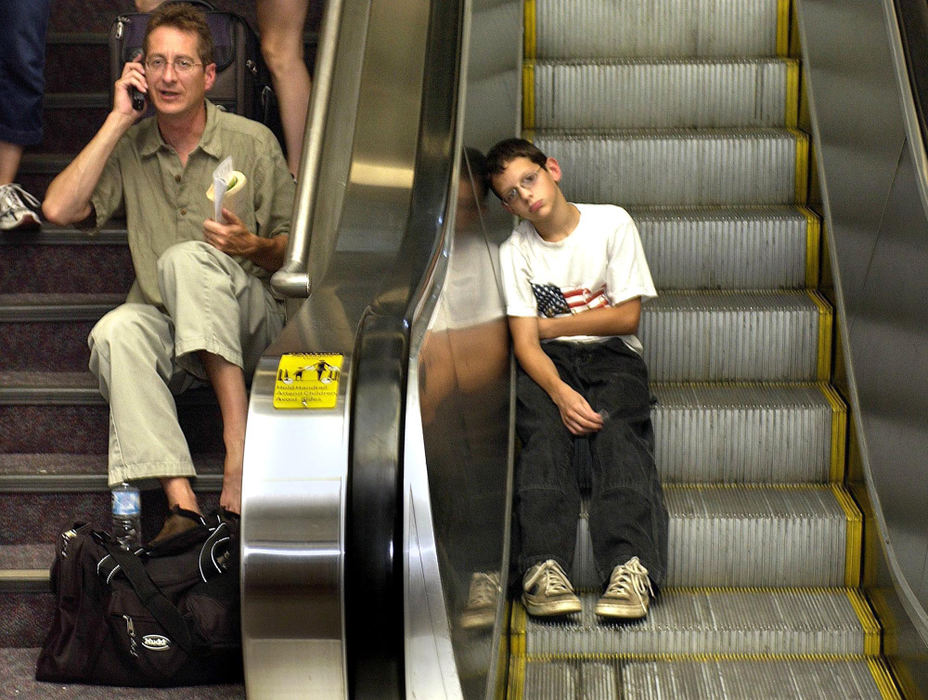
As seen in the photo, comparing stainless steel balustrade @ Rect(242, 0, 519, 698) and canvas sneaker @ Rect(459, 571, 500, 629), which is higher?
stainless steel balustrade @ Rect(242, 0, 519, 698)

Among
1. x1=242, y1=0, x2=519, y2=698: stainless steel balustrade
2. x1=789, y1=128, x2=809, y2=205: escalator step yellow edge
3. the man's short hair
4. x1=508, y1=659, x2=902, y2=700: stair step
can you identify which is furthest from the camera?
x1=789, y1=128, x2=809, y2=205: escalator step yellow edge

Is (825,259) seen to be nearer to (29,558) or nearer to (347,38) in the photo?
(347,38)

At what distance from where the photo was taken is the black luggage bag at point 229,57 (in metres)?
3.46

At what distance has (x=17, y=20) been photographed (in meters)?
3.41

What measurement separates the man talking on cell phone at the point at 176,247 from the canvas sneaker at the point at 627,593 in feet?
2.93

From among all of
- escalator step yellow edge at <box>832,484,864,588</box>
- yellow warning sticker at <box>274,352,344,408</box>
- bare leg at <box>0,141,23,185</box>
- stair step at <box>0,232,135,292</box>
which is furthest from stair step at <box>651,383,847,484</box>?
bare leg at <box>0,141,23,185</box>

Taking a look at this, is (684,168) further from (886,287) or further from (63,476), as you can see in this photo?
(63,476)

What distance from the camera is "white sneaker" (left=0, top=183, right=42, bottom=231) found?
338cm

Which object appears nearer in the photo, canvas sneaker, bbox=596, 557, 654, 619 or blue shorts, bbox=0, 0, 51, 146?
canvas sneaker, bbox=596, 557, 654, 619

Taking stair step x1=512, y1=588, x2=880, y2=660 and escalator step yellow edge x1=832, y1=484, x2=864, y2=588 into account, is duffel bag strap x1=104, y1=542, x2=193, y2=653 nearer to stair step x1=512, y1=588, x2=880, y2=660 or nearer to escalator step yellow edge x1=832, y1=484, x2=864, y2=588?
stair step x1=512, y1=588, x2=880, y2=660

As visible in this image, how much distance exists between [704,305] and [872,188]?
2.12ft

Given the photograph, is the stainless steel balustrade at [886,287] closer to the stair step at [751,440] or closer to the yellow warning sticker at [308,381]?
the stair step at [751,440]

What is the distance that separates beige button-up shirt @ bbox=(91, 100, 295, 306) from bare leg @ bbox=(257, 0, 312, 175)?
30cm

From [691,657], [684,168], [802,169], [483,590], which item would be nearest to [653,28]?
[684,168]
